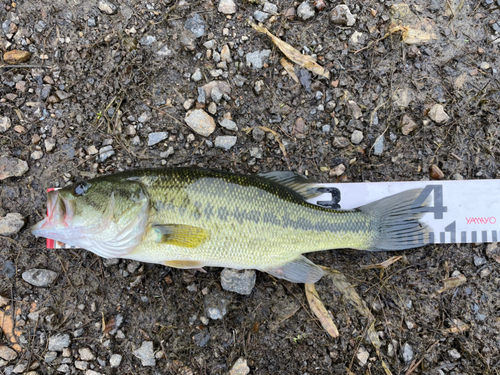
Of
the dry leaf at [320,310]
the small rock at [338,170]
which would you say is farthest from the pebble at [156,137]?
the dry leaf at [320,310]

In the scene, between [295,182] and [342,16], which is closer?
[295,182]

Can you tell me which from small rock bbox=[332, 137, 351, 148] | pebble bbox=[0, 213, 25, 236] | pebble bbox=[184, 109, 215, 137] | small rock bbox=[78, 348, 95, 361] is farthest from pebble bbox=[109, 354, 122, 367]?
small rock bbox=[332, 137, 351, 148]

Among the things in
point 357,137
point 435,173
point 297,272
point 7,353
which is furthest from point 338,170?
point 7,353

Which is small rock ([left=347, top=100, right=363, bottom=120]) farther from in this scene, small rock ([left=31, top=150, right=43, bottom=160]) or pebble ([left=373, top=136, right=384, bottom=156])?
small rock ([left=31, top=150, right=43, bottom=160])

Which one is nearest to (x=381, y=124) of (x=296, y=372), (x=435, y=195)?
(x=435, y=195)

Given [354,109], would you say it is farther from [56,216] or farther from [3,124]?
[3,124]
